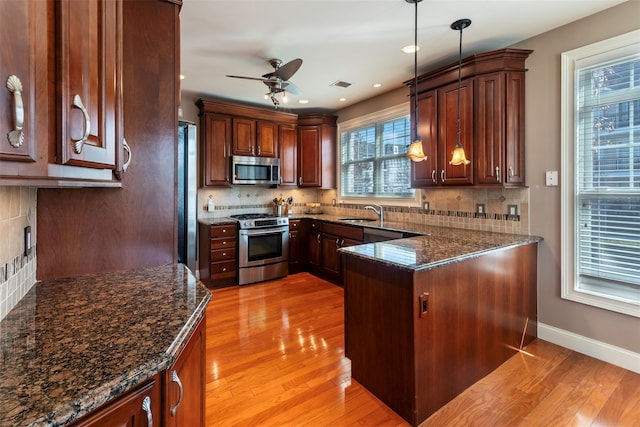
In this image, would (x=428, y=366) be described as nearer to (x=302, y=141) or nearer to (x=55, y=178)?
(x=55, y=178)

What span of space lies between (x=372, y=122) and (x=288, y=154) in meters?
1.43

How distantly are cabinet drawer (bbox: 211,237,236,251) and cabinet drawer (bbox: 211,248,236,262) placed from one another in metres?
0.04

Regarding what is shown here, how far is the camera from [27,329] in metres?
0.92

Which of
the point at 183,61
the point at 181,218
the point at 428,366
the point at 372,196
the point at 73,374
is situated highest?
the point at 183,61

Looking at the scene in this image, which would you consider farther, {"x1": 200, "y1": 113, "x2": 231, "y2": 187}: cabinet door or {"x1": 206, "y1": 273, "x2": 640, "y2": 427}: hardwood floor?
{"x1": 200, "y1": 113, "x2": 231, "y2": 187}: cabinet door

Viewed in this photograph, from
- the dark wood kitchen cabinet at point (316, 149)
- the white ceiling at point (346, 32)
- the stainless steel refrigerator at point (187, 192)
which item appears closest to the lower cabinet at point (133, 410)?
the white ceiling at point (346, 32)

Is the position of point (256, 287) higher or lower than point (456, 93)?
lower

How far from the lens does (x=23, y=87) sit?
625 millimetres

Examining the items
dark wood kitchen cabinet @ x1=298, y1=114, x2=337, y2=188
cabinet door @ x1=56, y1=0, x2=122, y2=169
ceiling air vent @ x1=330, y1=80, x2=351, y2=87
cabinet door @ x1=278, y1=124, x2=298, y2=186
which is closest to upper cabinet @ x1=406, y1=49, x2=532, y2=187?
ceiling air vent @ x1=330, y1=80, x2=351, y2=87

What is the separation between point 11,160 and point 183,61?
3.03 m

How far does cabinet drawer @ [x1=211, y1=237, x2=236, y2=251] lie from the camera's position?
4109mm

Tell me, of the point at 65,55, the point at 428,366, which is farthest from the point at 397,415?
the point at 65,55

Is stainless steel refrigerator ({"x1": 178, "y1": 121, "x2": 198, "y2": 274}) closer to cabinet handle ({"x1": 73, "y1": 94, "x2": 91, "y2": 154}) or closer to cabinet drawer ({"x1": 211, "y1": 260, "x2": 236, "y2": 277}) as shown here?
cabinet drawer ({"x1": 211, "y1": 260, "x2": 236, "y2": 277})

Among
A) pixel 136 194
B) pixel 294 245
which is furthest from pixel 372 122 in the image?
pixel 136 194
